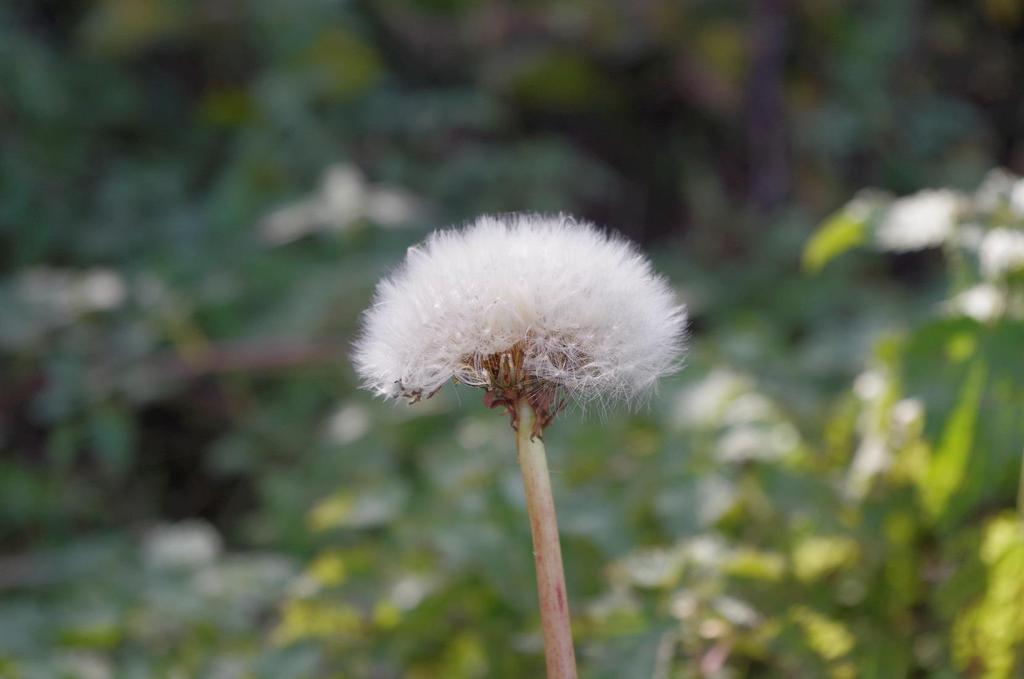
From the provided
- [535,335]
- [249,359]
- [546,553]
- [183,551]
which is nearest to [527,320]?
[535,335]

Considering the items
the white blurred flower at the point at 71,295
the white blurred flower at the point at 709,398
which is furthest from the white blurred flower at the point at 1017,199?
the white blurred flower at the point at 71,295

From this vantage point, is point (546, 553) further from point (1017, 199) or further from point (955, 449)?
point (1017, 199)

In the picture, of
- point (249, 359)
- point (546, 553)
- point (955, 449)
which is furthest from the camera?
point (249, 359)

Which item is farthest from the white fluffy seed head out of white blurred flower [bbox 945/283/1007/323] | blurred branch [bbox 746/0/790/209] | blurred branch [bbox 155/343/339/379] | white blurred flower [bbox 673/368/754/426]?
blurred branch [bbox 746/0/790/209]

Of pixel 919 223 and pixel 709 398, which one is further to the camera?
pixel 709 398

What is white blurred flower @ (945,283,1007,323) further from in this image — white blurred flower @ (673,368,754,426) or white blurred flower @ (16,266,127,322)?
white blurred flower @ (16,266,127,322)
